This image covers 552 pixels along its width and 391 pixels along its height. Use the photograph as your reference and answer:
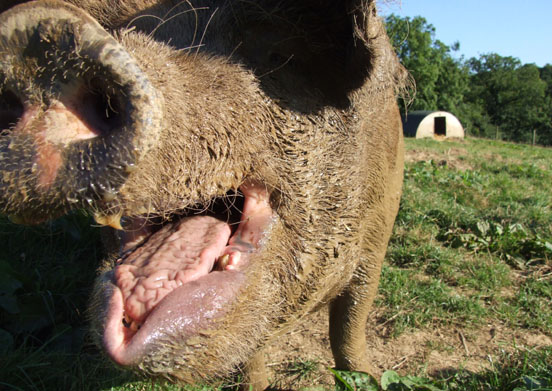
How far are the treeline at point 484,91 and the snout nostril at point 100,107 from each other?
47.9 m

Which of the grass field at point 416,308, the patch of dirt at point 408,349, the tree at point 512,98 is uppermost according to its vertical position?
the tree at point 512,98

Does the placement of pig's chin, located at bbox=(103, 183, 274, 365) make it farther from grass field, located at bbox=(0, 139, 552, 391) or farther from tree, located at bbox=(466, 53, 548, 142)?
tree, located at bbox=(466, 53, 548, 142)

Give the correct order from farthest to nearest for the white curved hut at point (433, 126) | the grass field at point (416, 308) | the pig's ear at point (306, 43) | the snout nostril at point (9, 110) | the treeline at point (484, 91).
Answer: the treeline at point (484, 91)
the white curved hut at point (433, 126)
the grass field at point (416, 308)
the pig's ear at point (306, 43)
the snout nostril at point (9, 110)

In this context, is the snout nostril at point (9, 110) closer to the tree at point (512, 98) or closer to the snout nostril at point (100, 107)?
the snout nostril at point (100, 107)

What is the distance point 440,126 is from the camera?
31328 millimetres

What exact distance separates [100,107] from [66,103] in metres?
0.10

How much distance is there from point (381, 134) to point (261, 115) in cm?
133

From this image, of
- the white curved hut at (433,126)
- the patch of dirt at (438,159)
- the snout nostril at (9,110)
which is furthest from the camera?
the white curved hut at (433,126)

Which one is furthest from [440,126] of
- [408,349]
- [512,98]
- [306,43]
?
[512,98]

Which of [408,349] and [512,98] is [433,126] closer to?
[408,349]

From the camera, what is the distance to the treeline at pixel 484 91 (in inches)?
2009

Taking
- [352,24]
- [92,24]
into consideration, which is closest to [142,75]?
[92,24]

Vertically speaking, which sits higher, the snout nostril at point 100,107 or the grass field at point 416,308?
the snout nostril at point 100,107

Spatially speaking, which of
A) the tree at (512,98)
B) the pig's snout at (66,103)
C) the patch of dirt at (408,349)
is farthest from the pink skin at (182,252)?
the tree at (512,98)
